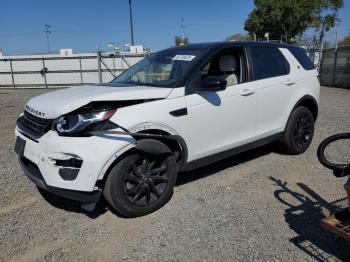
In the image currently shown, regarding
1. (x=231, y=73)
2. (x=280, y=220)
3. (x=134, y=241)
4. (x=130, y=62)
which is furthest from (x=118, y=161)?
(x=130, y=62)

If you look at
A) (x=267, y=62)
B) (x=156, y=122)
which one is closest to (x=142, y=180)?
(x=156, y=122)

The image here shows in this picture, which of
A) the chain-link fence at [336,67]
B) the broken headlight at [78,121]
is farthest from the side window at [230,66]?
the chain-link fence at [336,67]

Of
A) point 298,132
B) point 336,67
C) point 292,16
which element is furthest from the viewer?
point 292,16

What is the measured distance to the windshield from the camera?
4359 mm

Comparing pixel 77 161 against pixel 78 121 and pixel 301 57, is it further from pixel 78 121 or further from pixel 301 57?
pixel 301 57

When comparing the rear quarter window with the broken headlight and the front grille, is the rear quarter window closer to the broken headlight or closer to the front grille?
the broken headlight

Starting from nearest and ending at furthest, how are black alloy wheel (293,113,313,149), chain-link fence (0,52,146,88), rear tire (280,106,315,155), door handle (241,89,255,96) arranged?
door handle (241,89,255,96) < rear tire (280,106,315,155) < black alloy wheel (293,113,313,149) < chain-link fence (0,52,146,88)

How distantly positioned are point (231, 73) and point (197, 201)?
186cm

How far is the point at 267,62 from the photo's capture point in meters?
5.29

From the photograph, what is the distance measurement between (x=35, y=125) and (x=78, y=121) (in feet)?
2.04

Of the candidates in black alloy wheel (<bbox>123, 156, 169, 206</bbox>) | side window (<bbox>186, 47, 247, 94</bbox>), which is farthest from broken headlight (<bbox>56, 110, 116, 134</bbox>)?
side window (<bbox>186, 47, 247, 94</bbox>)

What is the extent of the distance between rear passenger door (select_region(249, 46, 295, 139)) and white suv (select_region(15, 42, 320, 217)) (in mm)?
15

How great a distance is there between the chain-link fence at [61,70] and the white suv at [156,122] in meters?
15.8

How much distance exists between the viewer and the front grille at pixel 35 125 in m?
3.60
